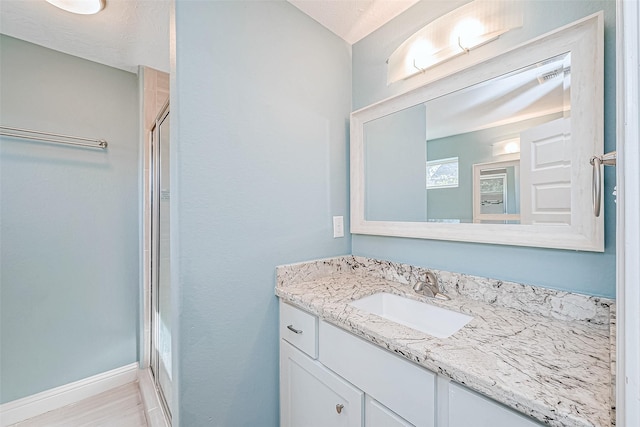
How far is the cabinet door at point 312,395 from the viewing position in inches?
33.6

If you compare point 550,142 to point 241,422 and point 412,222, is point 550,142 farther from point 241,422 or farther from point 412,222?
point 241,422

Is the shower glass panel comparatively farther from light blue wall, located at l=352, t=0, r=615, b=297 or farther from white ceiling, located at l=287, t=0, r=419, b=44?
light blue wall, located at l=352, t=0, r=615, b=297

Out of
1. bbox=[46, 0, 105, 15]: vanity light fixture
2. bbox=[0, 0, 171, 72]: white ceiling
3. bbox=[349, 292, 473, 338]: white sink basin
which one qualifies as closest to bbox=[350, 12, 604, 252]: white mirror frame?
bbox=[349, 292, 473, 338]: white sink basin

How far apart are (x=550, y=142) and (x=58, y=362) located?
2.89m

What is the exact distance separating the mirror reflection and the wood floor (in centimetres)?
194

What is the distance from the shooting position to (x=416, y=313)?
108 centimetres

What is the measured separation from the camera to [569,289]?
835 millimetres

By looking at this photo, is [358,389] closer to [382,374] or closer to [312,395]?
[382,374]

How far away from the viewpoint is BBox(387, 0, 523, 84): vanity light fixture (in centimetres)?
97

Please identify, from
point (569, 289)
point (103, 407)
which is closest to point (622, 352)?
point (569, 289)

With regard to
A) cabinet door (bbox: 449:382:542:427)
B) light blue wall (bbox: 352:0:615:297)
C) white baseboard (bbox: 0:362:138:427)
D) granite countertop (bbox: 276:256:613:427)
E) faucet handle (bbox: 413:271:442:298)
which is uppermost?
light blue wall (bbox: 352:0:615:297)

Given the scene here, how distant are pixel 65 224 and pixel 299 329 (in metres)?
1.78

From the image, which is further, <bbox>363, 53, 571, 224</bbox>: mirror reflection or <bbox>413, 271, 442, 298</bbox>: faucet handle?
<bbox>413, 271, 442, 298</bbox>: faucet handle

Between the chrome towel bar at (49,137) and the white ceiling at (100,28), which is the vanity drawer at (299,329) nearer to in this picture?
the white ceiling at (100,28)
